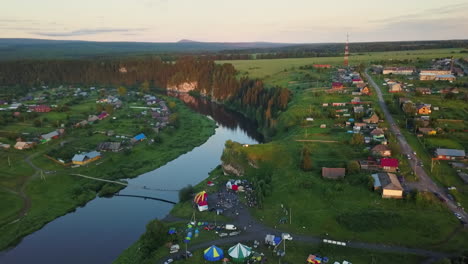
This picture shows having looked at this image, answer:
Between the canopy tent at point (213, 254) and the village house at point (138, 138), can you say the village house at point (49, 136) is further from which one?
the canopy tent at point (213, 254)

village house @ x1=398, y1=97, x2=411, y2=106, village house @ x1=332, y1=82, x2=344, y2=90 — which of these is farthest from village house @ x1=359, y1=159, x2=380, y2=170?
village house @ x1=332, y1=82, x2=344, y2=90

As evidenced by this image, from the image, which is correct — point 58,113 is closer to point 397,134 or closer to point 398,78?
point 397,134

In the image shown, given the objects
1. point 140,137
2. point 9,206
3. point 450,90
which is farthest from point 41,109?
point 450,90

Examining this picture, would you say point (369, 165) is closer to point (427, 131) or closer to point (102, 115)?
point (427, 131)

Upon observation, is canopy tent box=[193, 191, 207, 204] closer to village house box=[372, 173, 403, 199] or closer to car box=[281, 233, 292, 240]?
car box=[281, 233, 292, 240]

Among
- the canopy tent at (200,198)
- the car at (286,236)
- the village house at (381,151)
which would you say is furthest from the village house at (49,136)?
the village house at (381,151)

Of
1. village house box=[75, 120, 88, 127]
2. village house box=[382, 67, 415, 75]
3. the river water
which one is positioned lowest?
the river water
